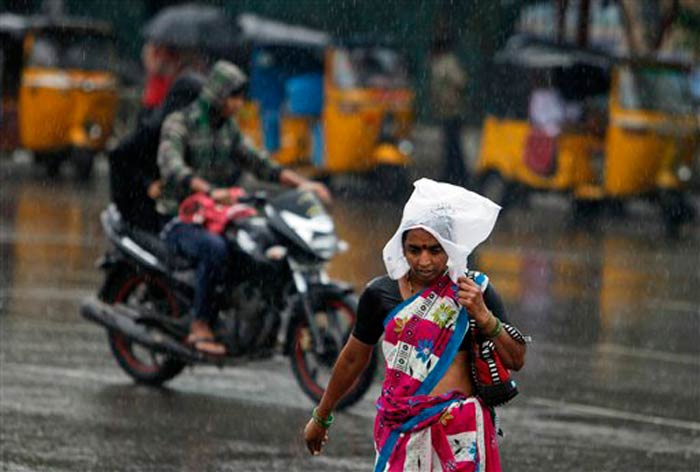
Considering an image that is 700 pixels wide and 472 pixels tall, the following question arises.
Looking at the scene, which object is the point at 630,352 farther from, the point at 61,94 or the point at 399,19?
the point at 399,19

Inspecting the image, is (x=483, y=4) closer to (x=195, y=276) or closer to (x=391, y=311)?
(x=195, y=276)

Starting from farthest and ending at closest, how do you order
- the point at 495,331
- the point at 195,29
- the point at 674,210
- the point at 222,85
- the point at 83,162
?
the point at 195,29 < the point at 83,162 < the point at 674,210 < the point at 222,85 < the point at 495,331

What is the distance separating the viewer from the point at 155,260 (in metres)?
10.6

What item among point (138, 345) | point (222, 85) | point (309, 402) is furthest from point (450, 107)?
point (309, 402)

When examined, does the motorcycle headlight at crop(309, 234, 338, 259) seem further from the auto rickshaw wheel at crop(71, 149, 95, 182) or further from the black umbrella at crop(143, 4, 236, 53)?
the black umbrella at crop(143, 4, 236, 53)

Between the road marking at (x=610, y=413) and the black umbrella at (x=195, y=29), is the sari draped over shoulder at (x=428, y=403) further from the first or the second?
the black umbrella at (x=195, y=29)

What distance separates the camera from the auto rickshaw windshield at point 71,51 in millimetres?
28656

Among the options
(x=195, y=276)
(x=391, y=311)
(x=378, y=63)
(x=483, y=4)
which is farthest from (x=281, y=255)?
(x=483, y=4)

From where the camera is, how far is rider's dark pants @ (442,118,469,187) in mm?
27438

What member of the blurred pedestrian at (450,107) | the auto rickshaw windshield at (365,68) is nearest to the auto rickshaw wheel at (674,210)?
the blurred pedestrian at (450,107)

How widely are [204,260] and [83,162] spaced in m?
18.4

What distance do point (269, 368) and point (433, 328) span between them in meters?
5.74

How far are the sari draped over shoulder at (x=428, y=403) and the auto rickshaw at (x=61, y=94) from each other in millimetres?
22929

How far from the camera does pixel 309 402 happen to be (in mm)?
10109
